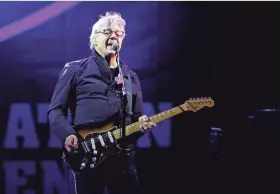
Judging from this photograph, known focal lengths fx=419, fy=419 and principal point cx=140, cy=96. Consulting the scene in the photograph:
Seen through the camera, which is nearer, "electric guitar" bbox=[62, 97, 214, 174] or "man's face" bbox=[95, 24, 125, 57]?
"electric guitar" bbox=[62, 97, 214, 174]

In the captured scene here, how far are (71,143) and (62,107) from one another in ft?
0.82

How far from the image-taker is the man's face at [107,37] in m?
2.80

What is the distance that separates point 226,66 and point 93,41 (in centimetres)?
127

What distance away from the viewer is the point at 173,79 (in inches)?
140

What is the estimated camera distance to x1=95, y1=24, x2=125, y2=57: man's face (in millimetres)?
2797

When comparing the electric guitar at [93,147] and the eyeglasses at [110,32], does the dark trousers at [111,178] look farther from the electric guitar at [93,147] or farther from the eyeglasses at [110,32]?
the eyeglasses at [110,32]

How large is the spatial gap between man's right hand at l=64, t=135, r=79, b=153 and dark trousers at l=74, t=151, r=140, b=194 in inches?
6.6

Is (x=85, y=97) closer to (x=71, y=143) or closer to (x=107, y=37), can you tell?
(x=71, y=143)

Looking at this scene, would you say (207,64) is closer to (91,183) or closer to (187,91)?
(187,91)

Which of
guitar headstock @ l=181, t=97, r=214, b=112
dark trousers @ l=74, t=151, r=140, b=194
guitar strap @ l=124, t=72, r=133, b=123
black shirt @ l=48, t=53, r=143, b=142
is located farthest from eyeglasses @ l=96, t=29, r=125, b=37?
dark trousers @ l=74, t=151, r=140, b=194

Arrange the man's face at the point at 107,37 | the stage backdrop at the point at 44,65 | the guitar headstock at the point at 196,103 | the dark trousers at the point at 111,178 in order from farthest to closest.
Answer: the stage backdrop at the point at 44,65, the guitar headstock at the point at 196,103, the man's face at the point at 107,37, the dark trousers at the point at 111,178

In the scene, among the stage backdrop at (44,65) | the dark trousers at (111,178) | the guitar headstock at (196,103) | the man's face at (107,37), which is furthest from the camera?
the stage backdrop at (44,65)

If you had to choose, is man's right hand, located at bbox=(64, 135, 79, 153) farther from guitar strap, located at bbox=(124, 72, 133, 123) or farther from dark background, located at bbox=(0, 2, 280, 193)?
dark background, located at bbox=(0, 2, 280, 193)

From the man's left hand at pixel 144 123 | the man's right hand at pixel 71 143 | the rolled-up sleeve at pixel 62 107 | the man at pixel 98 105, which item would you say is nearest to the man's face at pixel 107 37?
the man at pixel 98 105
